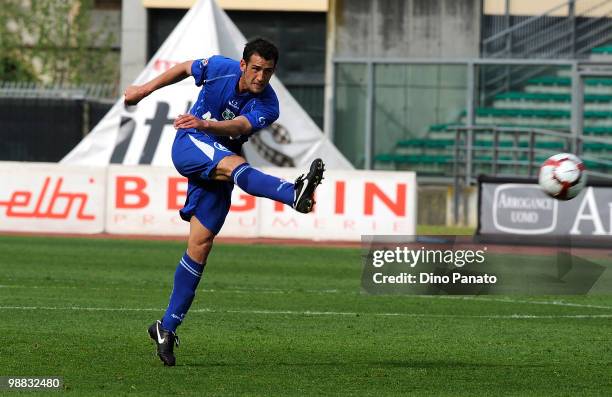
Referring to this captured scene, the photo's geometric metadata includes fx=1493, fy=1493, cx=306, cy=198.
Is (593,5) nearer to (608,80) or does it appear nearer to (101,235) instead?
(608,80)

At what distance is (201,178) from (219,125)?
1.74 feet

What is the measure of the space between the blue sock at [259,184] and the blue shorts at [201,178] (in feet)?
0.71

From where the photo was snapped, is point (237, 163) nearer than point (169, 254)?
Yes

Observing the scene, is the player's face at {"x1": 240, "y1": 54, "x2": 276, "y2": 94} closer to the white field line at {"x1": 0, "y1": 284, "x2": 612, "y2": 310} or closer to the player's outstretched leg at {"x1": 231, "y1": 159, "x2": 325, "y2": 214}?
the player's outstretched leg at {"x1": 231, "y1": 159, "x2": 325, "y2": 214}

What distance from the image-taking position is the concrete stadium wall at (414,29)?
3500cm

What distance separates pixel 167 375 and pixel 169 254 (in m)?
11.2

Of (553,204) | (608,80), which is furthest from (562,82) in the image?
(553,204)

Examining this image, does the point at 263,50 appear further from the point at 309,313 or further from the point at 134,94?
the point at 309,313

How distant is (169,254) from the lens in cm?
1989

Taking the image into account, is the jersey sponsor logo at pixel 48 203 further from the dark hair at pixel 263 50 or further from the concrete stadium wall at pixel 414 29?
the dark hair at pixel 263 50

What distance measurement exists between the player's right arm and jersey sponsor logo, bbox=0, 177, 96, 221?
1417 cm

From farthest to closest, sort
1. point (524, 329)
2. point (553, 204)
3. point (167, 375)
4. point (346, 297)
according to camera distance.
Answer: point (553, 204) < point (346, 297) < point (524, 329) < point (167, 375)

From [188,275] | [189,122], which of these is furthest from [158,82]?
[188,275]

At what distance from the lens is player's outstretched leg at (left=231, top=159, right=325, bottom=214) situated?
29.0 ft
